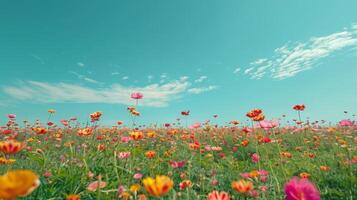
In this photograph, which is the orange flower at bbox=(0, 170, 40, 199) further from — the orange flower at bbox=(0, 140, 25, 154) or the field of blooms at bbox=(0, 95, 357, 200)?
the orange flower at bbox=(0, 140, 25, 154)

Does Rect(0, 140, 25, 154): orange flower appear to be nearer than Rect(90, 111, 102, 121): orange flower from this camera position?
Yes

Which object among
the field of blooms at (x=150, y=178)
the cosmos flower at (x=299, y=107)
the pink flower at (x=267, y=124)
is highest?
the cosmos flower at (x=299, y=107)

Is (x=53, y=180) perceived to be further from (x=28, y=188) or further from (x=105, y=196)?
(x=28, y=188)

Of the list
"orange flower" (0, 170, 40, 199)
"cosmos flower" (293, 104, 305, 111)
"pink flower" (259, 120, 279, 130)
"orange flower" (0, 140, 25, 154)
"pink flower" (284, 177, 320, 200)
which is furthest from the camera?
"cosmos flower" (293, 104, 305, 111)

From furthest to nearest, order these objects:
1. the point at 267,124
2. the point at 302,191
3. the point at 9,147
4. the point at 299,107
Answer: the point at 299,107
the point at 267,124
the point at 9,147
the point at 302,191

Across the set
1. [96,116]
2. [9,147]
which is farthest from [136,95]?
[9,147]

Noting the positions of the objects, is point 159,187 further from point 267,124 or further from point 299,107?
point 299,107

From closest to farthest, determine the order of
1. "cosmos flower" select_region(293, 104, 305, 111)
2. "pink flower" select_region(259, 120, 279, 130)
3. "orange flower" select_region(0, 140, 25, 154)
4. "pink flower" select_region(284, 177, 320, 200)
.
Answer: "pink flower" select_region(284, 177, 320, 200)
"orange flower" select_region(0, 140, 25, 154)
"pink flower" select_region(259, 120, 279, 130)
"cosmos flower" select_region(293, 104, 305, 111)

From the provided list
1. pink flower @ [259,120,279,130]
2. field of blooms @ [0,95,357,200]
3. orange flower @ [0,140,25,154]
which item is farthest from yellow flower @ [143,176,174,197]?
pink flower @ [259,120,279,130]

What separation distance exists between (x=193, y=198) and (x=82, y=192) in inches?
39.5

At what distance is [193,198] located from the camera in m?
2.73

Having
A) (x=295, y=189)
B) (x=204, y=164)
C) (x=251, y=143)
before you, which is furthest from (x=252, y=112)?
(x=251, y=143)

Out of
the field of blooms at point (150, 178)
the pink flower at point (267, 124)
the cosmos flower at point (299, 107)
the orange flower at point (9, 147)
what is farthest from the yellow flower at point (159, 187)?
the cosmos flower at point (299, 107)

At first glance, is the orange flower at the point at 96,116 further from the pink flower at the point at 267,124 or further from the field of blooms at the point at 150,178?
the pink flower at the point at 267,124
